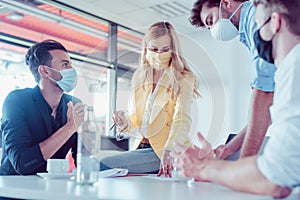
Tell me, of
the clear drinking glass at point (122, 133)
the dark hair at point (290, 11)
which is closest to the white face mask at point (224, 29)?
the clear drinking glass at point (122, 133)

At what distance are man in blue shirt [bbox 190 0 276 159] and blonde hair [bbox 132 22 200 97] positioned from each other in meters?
0.17

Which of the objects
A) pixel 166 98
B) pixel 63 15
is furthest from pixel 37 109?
pixel 63 15

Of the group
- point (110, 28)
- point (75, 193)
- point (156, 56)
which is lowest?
point (75, 193)

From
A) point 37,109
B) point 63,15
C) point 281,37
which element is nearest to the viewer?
point 281,37

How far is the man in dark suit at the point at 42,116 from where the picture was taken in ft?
5.37

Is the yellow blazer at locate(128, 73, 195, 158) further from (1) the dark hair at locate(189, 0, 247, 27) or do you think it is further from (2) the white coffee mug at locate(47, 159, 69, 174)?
(2) the white coffee mug at locate(47, 159, 69, 174)

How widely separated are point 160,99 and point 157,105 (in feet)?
0.11

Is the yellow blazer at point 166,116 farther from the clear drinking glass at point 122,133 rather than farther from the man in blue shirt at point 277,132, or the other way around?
the man in blue shirt at point 277,132

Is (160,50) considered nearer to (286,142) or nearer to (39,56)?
(39,56)

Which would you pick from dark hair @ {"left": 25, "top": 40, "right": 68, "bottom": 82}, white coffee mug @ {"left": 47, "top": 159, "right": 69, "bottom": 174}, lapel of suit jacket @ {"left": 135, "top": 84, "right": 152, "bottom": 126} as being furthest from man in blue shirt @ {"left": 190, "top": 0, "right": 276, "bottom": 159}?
dark hair @ {"left": 25, "top": 40, "right": 68, "bottom": 82}

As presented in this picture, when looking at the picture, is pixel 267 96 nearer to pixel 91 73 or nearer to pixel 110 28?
pixel 91 73

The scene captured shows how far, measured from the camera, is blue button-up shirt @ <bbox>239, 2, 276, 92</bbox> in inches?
48.2

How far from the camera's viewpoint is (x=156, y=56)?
1845mm

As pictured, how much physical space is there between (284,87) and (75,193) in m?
0.53
